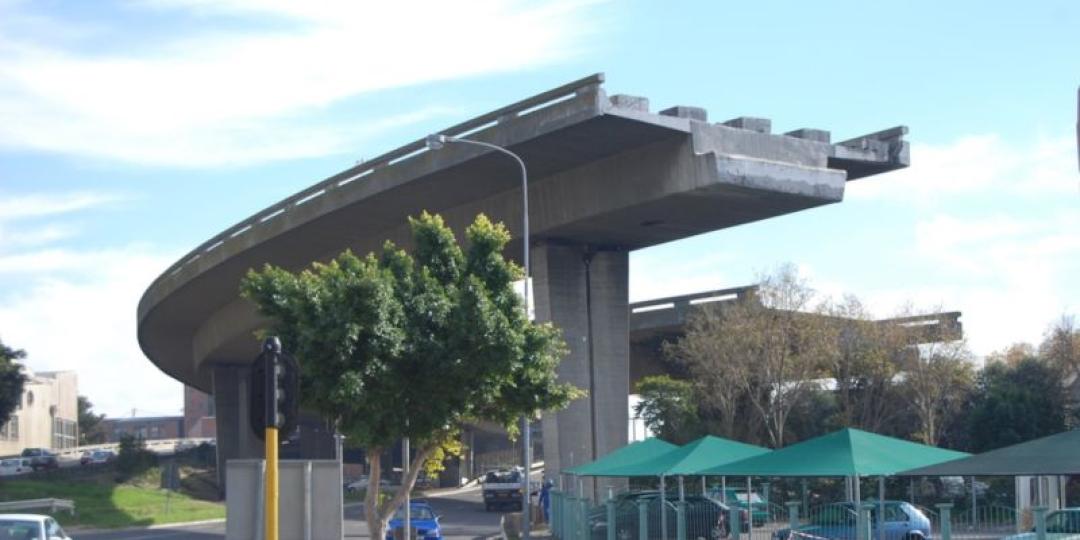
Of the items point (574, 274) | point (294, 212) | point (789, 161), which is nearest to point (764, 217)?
point (789, 161)

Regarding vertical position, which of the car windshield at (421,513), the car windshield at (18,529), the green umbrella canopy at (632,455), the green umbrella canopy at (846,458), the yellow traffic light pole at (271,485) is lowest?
the car windshield at (421,513)

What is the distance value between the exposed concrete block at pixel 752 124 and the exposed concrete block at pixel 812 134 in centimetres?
84

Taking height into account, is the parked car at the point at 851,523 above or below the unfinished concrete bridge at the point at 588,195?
below

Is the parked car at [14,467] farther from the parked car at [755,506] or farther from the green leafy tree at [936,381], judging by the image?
the parked car at [755,506]

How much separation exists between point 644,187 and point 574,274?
699 cm

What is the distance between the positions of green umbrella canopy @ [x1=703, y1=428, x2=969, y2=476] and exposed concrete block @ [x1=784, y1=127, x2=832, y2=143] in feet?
48.6

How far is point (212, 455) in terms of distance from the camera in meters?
97.6

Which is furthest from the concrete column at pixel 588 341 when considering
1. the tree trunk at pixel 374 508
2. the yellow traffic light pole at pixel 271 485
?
the yellow traffic light pole at pixel 271 485

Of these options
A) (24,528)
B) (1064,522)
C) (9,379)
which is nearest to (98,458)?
(9,379)

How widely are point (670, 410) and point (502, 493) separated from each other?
8.34m

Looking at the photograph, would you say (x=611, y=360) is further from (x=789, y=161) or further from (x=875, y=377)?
(x=875, y=377)

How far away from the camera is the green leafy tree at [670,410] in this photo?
56.5m

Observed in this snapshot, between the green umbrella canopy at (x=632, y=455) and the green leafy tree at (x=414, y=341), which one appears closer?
the green leafy tree at (x=414, y=341)

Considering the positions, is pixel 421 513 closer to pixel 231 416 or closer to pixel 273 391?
pixel 273 391
